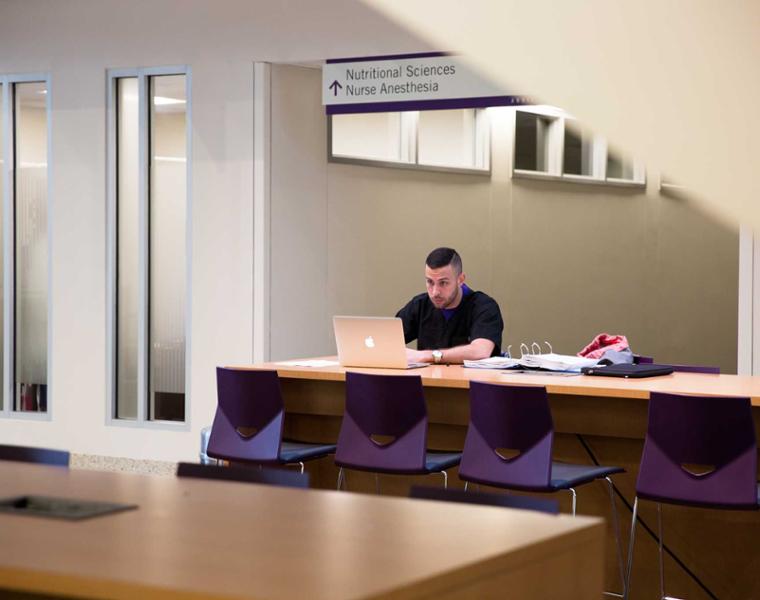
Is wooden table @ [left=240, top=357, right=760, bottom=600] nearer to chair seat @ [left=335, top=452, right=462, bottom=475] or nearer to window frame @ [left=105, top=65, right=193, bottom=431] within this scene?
chair seat @ [left=335, top=452, right=462, bottom=475]

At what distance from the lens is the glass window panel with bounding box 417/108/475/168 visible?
11000mm

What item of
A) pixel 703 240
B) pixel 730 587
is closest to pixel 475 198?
pixel 703 240

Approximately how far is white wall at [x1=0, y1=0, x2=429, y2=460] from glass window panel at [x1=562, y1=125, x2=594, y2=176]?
2388 mm

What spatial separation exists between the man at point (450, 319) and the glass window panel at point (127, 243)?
3542 mm

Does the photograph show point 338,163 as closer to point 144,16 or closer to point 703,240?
point 144,16

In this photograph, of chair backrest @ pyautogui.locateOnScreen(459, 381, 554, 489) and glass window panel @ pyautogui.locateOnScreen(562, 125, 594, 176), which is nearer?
chair backrest @ pyautogui.locateOnScreen(459, 381, 554, 489)

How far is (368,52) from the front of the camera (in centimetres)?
955

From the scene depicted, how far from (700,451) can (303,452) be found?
204 cm

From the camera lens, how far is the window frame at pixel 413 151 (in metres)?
10.5

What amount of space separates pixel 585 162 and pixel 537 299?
50.3 inches

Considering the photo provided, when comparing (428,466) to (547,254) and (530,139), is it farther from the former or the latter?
(530,139)

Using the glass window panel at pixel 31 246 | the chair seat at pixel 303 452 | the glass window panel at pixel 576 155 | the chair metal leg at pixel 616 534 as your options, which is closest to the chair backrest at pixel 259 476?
the chair metal leg at pixel 616 534

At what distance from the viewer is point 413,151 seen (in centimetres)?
1096

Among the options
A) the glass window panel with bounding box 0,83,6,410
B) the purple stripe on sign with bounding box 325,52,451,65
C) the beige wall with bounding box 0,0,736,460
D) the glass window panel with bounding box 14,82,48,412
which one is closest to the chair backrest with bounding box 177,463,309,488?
the purple stripe on sign with bounding box 325,52,451,65
